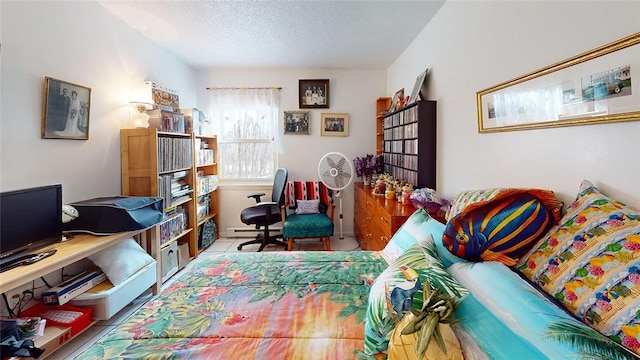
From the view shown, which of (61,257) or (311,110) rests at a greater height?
(311,110)

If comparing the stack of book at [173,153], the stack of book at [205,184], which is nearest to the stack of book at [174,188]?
the stack of book at [173,153]

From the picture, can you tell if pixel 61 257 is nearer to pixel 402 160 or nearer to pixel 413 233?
pixel 413 233

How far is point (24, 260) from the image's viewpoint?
161cm

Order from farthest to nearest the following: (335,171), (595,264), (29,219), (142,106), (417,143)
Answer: (335,171) < (142,106) < (417,143) < (29,219) < (595,264)

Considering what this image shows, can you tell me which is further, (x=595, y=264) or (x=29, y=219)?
(x=29, y=219)

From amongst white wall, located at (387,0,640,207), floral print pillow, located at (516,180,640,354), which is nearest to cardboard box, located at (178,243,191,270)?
white wall, located at (387,0,640,207)

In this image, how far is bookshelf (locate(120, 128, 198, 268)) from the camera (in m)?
2.71

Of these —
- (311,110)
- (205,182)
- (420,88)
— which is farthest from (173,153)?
(420,88)

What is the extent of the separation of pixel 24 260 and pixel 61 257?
0.52ft

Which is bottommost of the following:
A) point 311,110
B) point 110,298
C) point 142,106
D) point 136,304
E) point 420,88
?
point 136,304

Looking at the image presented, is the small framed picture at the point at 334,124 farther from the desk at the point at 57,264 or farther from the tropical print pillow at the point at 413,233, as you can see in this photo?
the desk at the point at 57,264

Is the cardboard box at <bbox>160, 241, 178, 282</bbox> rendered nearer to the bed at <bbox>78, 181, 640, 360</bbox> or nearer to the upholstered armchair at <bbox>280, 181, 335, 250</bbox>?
the upholstered armchair at <bbox>280, 181, 335, 250</bbox>

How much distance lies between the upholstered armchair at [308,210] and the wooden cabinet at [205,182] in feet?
3.48

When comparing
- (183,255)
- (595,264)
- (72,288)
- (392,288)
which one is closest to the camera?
(595,264)
